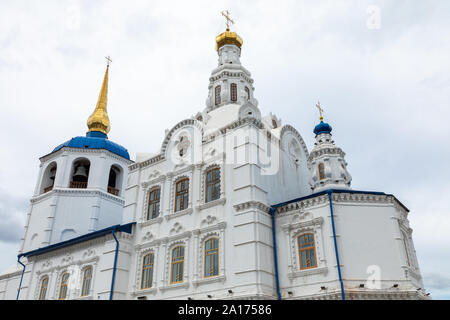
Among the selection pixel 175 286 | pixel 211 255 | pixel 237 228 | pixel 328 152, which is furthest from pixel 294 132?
pixel 175 286

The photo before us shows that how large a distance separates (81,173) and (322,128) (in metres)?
19.1

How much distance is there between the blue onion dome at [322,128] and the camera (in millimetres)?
20703

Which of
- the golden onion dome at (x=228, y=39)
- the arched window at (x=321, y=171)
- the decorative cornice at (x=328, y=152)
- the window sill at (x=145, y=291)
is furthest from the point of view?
the golden onion dome at (x=228, y=39)

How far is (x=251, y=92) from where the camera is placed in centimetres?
2569

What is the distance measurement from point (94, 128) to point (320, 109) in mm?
20443

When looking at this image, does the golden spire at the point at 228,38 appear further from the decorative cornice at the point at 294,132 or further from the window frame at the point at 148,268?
the window frame at the point at 148,268

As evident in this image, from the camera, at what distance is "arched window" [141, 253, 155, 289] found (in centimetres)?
1931

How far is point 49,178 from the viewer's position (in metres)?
31.7

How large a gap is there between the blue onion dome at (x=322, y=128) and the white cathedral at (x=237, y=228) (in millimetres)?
121

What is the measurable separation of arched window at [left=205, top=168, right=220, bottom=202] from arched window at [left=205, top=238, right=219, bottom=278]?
211cm

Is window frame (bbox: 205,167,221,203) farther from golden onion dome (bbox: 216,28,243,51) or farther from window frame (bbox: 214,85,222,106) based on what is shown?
golden onion dome (bbox: 216,28,243,51)

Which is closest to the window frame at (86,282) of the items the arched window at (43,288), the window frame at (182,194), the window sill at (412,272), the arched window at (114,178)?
the arched window at (43,288)

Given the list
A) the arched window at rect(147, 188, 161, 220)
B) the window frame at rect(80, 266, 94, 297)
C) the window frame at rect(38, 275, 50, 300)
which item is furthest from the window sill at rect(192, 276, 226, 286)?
the window frame at rect(38, 275, 50, 300)

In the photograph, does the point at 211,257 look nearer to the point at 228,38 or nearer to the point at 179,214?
the point at 179,214
